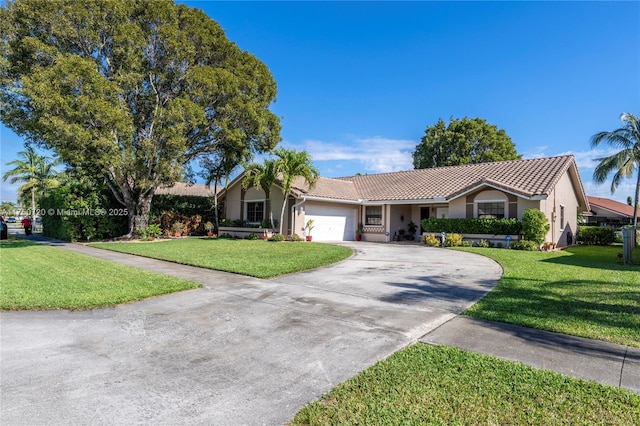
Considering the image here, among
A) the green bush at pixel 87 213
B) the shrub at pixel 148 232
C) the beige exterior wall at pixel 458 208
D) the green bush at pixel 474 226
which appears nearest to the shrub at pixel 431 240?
the green bush at pixel 474 226

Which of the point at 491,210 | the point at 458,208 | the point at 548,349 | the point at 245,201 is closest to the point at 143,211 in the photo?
the point at 245,201

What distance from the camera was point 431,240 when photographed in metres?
19.1

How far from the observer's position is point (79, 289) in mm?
7797

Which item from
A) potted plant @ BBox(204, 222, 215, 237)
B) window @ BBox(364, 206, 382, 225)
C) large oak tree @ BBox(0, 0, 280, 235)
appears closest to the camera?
large oak tree @ BBox(0, 0, 280, 235)

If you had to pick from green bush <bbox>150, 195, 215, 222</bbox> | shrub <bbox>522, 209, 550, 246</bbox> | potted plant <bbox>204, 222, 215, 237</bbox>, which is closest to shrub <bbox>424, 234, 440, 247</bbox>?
shrub <bbox>522, 209, 550, 246</bbox>

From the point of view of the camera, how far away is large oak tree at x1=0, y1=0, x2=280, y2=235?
15.7 metres

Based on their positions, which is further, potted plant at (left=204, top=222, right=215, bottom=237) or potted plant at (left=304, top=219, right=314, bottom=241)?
→ potted plant at (left=204, top=222, right=215, bottom=237)

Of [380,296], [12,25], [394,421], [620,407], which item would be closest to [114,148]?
[12,25]

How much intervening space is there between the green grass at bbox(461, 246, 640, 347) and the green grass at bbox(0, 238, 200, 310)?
6.69 metres

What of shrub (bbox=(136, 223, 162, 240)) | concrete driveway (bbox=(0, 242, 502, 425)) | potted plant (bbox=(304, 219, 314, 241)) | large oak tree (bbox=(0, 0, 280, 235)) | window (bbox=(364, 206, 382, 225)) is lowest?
concrete driveway (bbox=(0, 242, 502, 425))

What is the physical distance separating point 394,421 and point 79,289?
25.3 feet

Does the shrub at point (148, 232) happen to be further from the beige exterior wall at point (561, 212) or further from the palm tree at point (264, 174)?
the beige exterior wall at point (561, 212)

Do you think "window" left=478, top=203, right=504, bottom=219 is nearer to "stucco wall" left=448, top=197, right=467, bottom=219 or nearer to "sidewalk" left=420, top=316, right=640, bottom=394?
"stucco wall" left=448, top=197, right=467, bottom=219

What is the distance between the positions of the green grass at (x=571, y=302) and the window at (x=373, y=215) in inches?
534
